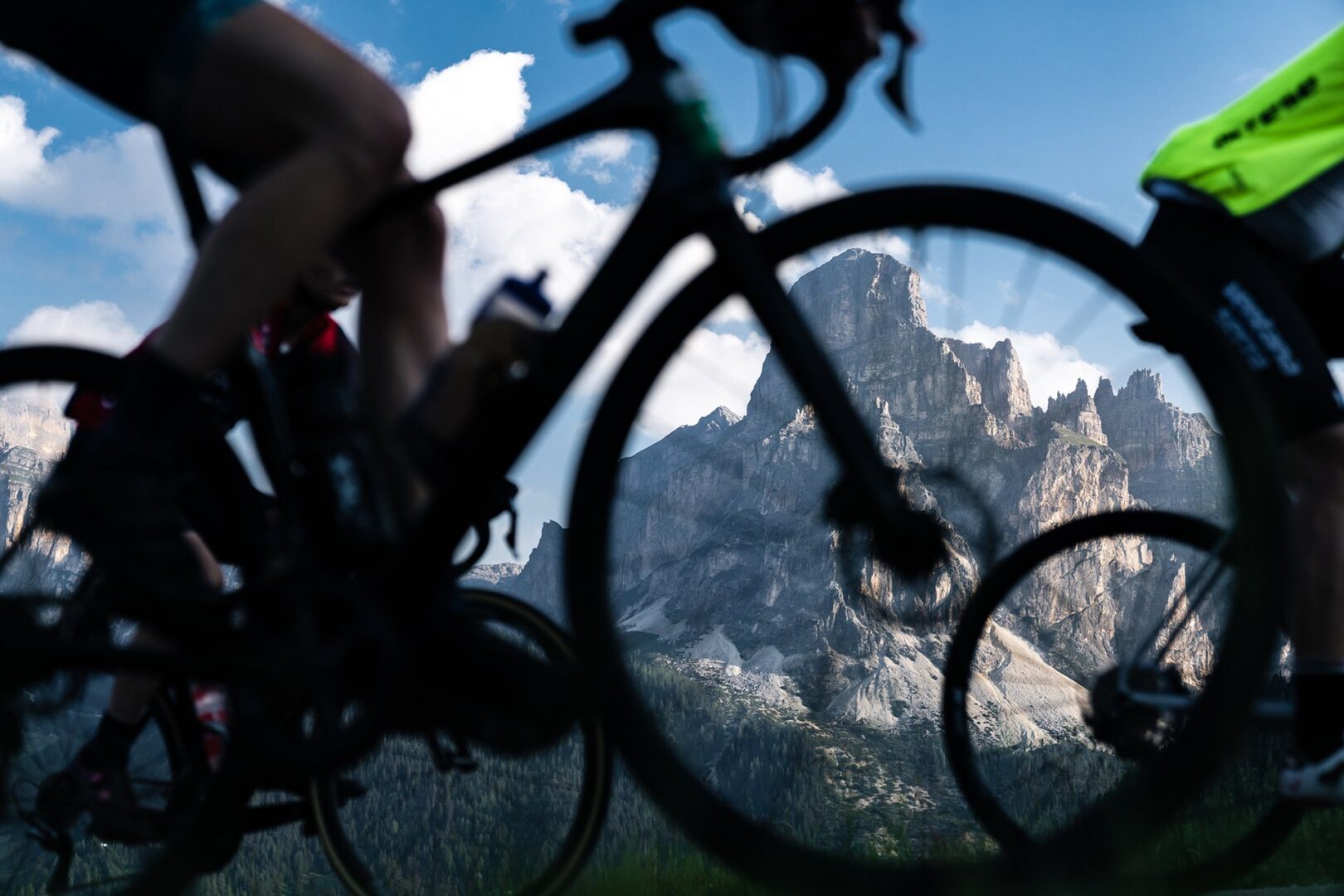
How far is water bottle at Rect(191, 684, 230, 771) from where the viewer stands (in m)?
2.37

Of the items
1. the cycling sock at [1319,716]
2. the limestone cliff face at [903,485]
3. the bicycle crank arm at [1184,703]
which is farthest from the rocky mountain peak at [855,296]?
the cycling sock at [1319,716]

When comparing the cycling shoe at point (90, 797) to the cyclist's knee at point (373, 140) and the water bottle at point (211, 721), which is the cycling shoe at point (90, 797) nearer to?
the water bottle at point (211, 721)

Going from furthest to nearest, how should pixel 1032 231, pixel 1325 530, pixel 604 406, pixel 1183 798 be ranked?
pixel 1325 530 → pixel 604 406 → pixel 1032 231 → pixel 1183 798

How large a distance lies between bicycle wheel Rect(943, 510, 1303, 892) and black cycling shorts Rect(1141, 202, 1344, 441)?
1.47 ft

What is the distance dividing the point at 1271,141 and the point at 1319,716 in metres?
1.61

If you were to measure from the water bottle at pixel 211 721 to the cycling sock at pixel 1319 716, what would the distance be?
2642 mm

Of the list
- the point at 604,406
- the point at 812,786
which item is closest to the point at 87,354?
the point at 604,406

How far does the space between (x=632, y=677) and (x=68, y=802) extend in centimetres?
186

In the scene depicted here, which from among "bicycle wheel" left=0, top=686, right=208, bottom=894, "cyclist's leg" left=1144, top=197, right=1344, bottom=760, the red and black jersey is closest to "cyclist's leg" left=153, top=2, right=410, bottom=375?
the red and black jersey

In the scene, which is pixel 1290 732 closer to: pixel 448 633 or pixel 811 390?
pixel 811 390

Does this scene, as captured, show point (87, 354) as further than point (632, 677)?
Yes

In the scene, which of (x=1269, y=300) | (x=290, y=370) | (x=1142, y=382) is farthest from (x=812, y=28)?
(x=1142, y=382)

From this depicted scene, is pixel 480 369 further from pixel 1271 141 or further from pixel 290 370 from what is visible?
pixel 1271 141

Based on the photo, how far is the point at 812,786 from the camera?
80125 mm
